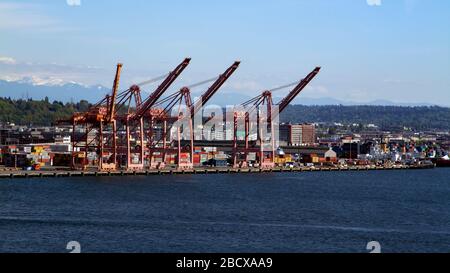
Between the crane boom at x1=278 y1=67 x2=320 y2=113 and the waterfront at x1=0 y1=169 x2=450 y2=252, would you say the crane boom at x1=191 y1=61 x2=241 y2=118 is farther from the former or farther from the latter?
the waterfront at x1=0 y1=169 x2=450 y2=252

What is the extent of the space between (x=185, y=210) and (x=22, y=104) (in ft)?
346

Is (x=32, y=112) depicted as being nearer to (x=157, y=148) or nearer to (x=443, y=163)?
(x=443, y=163)

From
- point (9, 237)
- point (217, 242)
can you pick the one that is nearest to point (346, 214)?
point (217, 242)

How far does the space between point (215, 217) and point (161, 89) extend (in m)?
26.1

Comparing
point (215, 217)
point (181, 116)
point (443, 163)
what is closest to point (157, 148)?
point (181, 116)

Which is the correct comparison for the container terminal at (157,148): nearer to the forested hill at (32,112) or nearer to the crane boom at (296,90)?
the crane boom at (296,90)

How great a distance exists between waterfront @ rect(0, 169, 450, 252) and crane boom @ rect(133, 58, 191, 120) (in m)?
8.84

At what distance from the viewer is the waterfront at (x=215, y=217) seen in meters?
18.4

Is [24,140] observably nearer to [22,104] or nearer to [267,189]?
[267,189]

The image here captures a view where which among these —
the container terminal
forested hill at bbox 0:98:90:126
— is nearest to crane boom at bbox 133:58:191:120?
the container terminal

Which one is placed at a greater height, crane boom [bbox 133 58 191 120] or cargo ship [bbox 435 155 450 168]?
crane boom [bbox 133 58 191 120]

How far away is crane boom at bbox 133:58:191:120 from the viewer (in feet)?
162

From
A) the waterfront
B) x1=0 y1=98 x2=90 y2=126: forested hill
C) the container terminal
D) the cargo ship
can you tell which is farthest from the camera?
x1=0 y1=98 x2=90 y2=126: forested hill

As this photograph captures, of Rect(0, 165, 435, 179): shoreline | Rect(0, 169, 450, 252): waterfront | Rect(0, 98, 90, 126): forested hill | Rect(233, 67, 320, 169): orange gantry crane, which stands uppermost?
Rect(0, 98, 90, 126): forested hill
